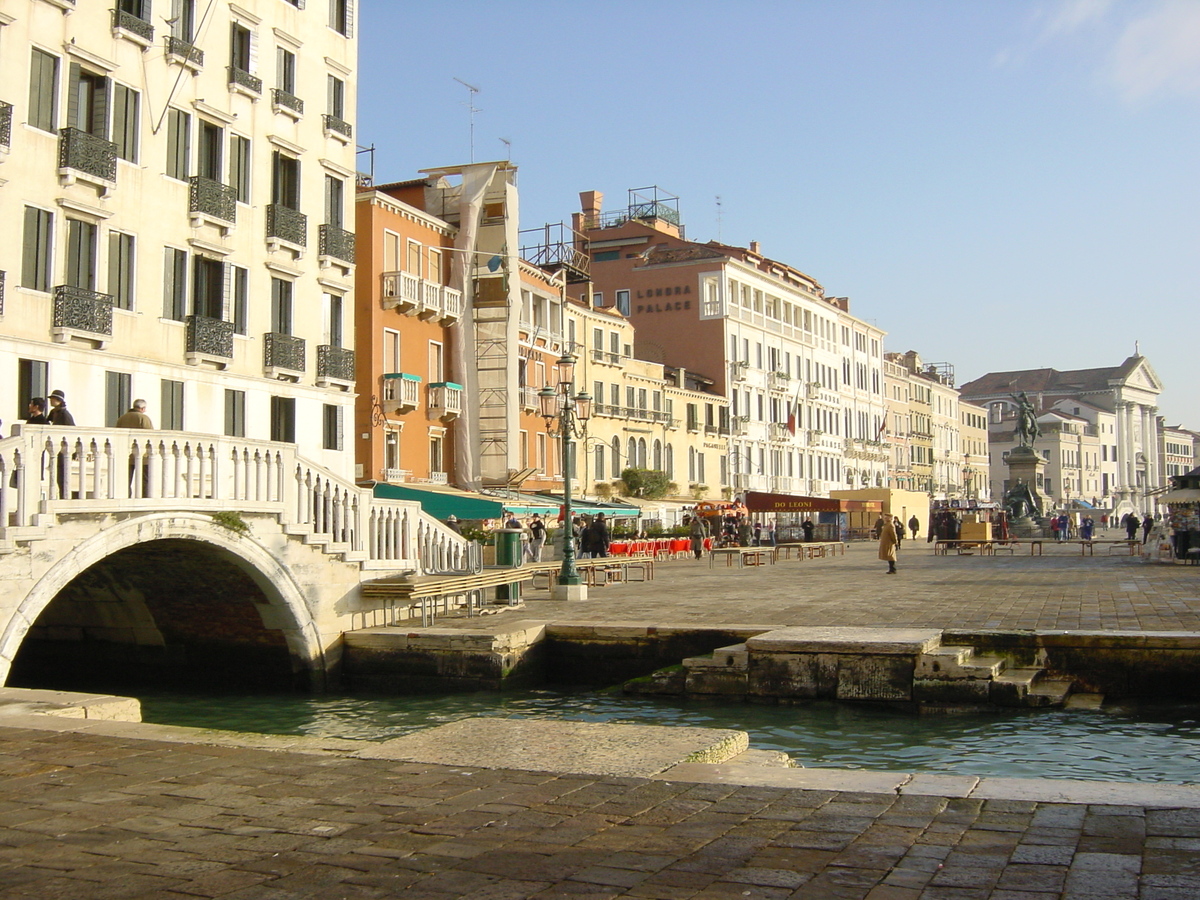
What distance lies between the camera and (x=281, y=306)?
2770 centimetres

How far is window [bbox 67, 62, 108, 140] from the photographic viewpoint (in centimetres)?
2170

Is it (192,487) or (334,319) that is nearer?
(192,487)

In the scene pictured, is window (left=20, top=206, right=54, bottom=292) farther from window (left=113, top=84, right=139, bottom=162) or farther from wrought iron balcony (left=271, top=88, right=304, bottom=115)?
wrought iron balcony (left=271, top=88, right=304, bottom=115)

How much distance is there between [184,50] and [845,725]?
773 inches

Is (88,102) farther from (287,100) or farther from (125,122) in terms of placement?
(287,100)

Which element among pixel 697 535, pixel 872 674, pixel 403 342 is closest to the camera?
pixel 872 674

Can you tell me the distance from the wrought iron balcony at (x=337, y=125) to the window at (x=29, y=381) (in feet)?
36.1

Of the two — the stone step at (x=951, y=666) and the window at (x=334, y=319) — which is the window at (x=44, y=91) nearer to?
the window at (x=334, y=319)

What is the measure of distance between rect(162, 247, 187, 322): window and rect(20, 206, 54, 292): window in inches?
116

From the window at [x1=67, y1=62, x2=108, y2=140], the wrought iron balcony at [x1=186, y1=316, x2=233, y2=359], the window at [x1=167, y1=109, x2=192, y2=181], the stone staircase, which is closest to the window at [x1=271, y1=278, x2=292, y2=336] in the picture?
the wrought iron balcony at [x1=186, y1=316, x2=233, y2=359]

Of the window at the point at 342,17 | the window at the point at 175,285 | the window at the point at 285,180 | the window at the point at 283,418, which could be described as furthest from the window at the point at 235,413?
the window at the point at 342,17

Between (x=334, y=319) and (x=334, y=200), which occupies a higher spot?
(x=334, y=200)

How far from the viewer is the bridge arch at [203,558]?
1179 centimetres

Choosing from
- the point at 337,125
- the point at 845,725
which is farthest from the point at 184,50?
the point at 845,725
